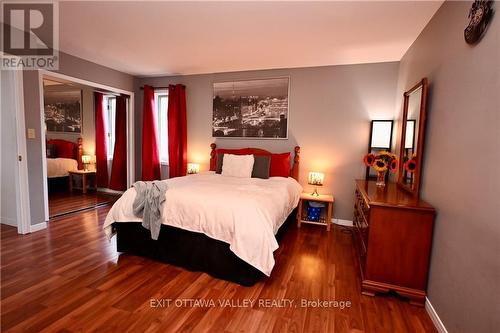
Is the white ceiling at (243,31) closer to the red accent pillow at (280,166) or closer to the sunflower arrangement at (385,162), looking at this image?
the sunflower arrangement at (385,162)

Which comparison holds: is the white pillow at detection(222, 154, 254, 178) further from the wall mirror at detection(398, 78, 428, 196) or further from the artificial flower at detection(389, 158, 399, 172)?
the wall mirror at detection(398, 78, 428, 196)

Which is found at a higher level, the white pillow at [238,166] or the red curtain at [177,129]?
the red curtain at [177,129]

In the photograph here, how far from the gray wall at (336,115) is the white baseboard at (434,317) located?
6.43ft

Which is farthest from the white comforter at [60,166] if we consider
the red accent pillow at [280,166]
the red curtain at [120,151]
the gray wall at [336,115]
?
the red accent pillow at [280,166]

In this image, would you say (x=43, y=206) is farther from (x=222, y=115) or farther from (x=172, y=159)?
(x=222, y=115)

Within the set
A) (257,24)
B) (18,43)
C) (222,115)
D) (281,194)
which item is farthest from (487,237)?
(18,43)

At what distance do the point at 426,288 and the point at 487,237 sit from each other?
92 cm

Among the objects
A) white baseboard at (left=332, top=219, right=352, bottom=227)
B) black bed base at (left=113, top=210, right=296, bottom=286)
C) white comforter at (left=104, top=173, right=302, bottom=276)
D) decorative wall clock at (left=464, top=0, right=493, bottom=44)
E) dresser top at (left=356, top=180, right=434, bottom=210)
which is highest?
decorative wall clock at (left=464, top=0, right=493, bottom=44)

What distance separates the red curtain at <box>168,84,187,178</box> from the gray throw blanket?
213 cm

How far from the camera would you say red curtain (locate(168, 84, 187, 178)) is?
14.8 feet

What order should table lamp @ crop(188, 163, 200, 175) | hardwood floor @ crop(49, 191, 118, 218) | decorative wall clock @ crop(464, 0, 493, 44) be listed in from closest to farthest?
decorative wall clock @ crop(464, 0, 493, 44), hardwood floor @ crop(49, 191, 118, 218), table lamp @ crop(188, 163, 200, 175)

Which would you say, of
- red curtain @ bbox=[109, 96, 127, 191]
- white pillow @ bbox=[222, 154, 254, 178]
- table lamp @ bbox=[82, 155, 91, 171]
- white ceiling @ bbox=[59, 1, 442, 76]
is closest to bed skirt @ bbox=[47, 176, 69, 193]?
table lamp @ bbox=[82, 155, 91, 171]

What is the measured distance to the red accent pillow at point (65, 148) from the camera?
180 inches

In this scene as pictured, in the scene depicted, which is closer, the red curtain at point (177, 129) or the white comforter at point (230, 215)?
the white comforter at point (230, 215)
